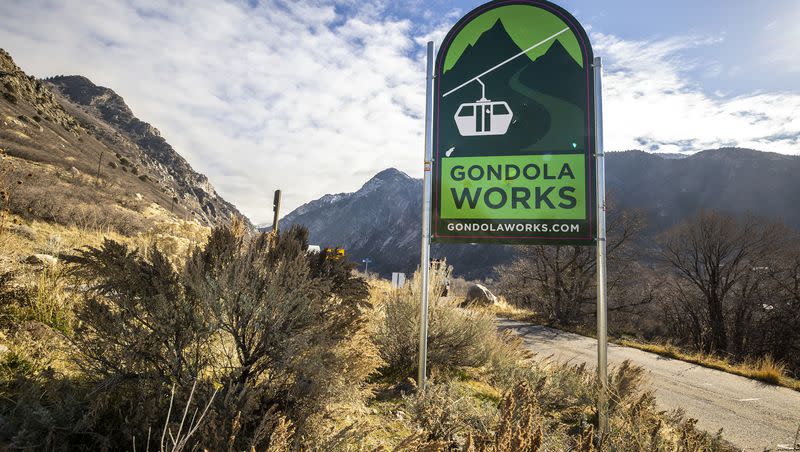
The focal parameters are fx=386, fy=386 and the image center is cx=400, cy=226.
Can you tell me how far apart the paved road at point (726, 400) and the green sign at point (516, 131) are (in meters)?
2.52

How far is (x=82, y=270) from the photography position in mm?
2234

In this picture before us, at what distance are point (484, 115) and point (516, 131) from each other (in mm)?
329

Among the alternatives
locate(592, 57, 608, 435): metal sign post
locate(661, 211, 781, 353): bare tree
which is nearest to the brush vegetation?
locate(592, 57, 608, 435): metal sign post

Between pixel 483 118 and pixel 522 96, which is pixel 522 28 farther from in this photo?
pixel 483 118

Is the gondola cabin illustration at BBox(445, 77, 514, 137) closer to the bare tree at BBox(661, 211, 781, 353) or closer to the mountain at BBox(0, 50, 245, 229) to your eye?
the mountain at BBox(0, 50, 245, 229)

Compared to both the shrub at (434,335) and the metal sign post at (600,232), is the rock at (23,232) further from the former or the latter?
the metal sign post at (600,232)

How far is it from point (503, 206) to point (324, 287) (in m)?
1.82

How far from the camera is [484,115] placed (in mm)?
3553

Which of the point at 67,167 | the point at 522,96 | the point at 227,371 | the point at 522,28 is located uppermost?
the point at 67,167

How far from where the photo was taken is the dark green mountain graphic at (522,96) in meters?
3.39

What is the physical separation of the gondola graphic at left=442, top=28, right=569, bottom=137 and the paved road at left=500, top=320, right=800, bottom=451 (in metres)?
3.17

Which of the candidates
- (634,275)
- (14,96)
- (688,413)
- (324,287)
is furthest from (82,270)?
(14,96)

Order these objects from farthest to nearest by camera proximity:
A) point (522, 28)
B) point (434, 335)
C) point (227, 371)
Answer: point (434, 335)
point (522, 28)
point (227, 371)

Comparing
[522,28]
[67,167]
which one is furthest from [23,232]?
[67,167]
